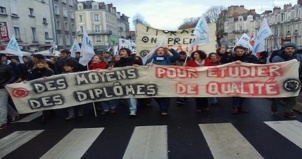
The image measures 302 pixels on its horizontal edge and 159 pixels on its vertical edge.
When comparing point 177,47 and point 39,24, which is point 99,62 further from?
point 39,24

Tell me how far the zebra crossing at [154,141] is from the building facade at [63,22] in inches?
1478

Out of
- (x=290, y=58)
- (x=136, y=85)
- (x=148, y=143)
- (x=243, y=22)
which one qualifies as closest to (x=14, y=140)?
(x=148, y=143)

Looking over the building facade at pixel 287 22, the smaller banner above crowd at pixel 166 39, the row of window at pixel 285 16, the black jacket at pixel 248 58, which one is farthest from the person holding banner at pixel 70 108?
the row of window at pixel 285 16

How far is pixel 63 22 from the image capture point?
153 feet

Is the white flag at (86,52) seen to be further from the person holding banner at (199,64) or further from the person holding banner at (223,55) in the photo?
the person holding banner at (223,55)

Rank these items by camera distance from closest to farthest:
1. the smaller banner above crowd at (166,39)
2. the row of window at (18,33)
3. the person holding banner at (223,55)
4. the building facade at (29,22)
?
the person holding banner at (223,55)
the smaller banner above crowd at (166,39)
the building facade at (29,22)
the row of window at (18,33)

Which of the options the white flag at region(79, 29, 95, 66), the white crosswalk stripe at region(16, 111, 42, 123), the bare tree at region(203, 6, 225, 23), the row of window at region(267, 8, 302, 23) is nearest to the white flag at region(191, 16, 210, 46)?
the white flag at region(79, 29, 95, 66)

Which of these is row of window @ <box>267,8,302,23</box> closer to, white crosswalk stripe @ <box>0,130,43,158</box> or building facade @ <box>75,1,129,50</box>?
building facade @ <box>75,1,129,50</box>

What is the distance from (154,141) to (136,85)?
7.00ft

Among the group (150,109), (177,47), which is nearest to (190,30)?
(177,47)

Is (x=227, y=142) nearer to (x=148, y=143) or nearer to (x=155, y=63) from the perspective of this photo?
(x=148, y=143)

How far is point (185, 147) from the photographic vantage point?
5188 millimetres

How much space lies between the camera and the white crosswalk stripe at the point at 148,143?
488 cm

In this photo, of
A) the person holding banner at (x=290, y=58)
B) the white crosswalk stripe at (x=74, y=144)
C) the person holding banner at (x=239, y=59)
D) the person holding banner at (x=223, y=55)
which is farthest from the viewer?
the person holding banner at (x=223, y=55)
